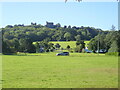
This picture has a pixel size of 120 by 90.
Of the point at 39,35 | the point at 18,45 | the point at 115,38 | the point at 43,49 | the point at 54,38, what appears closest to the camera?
the point at 115,38

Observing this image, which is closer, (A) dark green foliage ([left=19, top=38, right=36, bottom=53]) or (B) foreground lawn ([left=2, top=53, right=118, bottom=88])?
(B) foreground lawn ([left=2, top=53, right=118, bottom=88])

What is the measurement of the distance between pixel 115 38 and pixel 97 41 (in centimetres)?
1523

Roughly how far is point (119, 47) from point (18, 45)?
34.0m

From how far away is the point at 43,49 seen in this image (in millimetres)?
94562

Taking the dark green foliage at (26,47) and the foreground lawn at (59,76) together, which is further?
the dark green foliage at (26,47)

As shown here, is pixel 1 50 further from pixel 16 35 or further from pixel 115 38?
pixel 16 35

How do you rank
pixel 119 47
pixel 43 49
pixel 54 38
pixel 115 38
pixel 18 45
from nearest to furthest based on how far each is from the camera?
pixel 119 47
pixel 115 38
pixel 18 45
pixel 43 49
pixel 54 38

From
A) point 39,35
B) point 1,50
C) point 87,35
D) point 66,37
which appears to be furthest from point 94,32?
point 1,50

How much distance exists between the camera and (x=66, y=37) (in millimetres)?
125750

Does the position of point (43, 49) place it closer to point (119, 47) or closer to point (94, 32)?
point (119, 47)

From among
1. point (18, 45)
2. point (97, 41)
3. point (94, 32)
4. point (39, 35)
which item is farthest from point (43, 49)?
point (94, 32)

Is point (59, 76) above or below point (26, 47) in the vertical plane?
above

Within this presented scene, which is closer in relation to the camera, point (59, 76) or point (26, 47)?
point (59, 76)

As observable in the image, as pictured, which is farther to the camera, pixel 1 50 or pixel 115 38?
pixel 115 38
